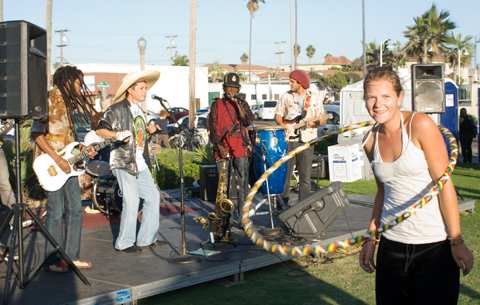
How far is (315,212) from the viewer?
27.4 feet

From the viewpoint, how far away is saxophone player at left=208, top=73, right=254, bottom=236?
350 inches

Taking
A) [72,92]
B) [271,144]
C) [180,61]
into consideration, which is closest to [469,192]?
[271,144]

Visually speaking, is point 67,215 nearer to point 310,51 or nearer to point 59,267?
point 59,267

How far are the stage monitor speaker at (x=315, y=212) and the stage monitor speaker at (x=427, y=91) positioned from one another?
20.8ft

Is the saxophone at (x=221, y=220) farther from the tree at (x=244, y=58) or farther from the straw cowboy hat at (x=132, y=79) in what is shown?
the tree at (x=244, y=58)

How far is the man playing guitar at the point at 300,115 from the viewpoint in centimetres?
984

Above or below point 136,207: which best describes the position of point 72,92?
above

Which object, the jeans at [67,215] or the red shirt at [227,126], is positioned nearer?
the jeans at [67,215]

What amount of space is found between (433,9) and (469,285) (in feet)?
225

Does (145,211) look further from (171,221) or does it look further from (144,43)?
(144,43)

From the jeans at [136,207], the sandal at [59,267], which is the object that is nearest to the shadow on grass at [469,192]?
the jeans at [136,207]

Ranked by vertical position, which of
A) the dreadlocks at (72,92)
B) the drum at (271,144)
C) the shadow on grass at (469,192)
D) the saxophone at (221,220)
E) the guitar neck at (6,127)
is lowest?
the shadow on grass at (469,192)

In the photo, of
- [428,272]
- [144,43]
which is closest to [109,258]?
[428,272]

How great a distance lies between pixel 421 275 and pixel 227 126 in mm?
5009
